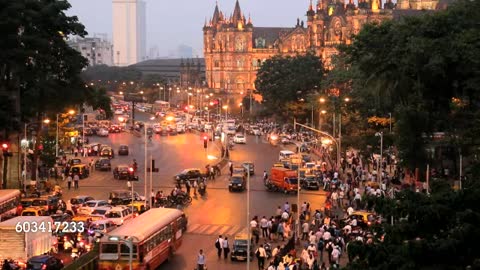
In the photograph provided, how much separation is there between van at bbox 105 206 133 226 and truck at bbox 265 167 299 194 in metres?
15.4

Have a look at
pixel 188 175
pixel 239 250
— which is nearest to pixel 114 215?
pixel 239 250

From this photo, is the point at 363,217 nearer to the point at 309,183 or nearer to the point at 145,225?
the point at 145,225

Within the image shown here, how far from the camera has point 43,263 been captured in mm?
29984

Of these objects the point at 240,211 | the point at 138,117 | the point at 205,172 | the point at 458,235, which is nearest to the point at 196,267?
the point at 240,211

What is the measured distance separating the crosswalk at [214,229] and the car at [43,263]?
10.4 meters

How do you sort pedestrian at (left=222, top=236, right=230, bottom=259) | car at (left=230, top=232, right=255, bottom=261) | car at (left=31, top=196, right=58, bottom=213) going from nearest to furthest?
1. car at (left=230, top=232, right=255, bottom=261)
2. pedestrian at (left=222, top=236, right=230, bottom=259)
3. car at (left=31, top=196, right=58, bottom=213)

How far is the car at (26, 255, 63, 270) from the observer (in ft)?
98.0

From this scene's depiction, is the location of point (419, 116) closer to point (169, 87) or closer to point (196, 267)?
point (196, 267)

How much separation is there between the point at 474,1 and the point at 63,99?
25.3 metres

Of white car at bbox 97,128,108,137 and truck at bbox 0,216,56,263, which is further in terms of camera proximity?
white car at bbox 97,128,108,137

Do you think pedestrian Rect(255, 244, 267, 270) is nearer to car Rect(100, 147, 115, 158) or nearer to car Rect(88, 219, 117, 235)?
car Rect(88, 219, 117, 235)

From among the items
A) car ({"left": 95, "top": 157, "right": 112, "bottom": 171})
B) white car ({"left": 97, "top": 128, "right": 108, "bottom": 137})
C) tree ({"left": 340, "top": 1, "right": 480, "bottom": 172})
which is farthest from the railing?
white car ({"left": 97, "top": 128, "right": 108, "bottom": 137})

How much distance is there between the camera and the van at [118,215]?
38.7 m

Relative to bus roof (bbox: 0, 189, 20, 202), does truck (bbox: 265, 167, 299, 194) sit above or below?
below
